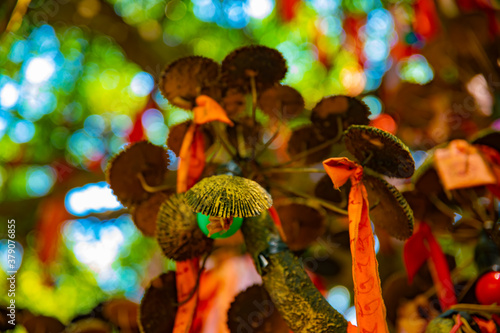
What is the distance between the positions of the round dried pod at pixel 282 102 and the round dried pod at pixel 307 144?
5 cm

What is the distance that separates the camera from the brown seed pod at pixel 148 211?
92 cm

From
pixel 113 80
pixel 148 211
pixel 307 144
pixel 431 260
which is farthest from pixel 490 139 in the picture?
pixel 113 80

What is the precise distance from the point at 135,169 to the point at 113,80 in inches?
111

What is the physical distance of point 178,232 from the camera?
0.77 m


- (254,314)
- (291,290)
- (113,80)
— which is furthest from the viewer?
(113,80)

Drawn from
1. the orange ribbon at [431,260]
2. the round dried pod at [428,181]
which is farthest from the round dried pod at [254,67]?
the orange ribbon at [431,260]

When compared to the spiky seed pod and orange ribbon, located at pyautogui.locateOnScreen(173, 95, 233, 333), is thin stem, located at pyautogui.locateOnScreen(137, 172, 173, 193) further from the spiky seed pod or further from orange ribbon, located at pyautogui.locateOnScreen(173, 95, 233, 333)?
the spiky seed pod

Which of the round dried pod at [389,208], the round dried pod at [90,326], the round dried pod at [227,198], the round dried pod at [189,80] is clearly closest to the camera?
the round dried pod at [227,198]

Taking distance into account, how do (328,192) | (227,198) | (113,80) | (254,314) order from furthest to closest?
1. (113,80)
2. (328,192)
3. (254,314)
4. (227,198)

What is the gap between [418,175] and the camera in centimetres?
104

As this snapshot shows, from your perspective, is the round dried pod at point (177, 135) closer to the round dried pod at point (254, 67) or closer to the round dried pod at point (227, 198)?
the round dried pod at point (254, 67)

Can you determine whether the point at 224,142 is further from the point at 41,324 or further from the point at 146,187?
the point at 41,324

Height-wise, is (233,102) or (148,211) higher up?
(233,102)

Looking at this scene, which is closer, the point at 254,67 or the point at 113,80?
the point at 254,67
